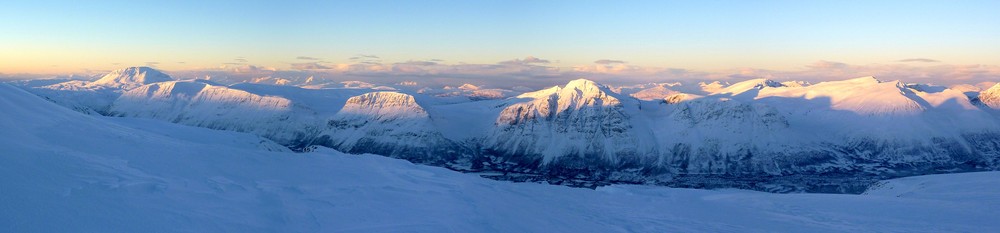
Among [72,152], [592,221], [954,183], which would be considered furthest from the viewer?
[954,183]

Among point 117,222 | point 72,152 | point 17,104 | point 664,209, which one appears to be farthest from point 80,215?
point 664,209

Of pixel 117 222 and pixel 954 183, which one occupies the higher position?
pixel 117 222

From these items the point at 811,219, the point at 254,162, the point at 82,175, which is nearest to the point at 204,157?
the point at 254,162

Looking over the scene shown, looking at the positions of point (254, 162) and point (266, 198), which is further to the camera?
point (254, 162)

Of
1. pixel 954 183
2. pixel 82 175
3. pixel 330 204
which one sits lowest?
pixel 954 183

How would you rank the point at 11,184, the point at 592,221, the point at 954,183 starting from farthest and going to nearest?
the point at 954,183, the point at 592,221, the point at 11,184

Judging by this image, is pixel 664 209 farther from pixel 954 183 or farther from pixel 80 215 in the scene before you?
pixel 954 183

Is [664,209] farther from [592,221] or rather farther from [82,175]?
[82,175]
